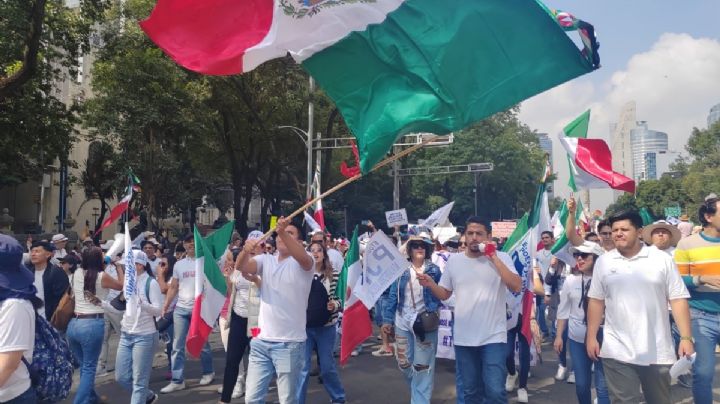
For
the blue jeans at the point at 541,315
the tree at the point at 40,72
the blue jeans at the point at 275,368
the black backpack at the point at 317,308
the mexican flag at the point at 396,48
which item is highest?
the tree at the point at 40,72

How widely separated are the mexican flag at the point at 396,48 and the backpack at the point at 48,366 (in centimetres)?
222

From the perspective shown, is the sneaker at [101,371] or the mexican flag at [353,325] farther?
the sneaker at [101,371]

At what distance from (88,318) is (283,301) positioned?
7.96 feet

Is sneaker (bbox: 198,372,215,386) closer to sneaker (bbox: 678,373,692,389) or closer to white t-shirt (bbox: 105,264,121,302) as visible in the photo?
A: white t-shirt (bbox: 105,264,121,302)

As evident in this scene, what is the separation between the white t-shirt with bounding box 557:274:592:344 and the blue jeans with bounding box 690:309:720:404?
89 centimetres

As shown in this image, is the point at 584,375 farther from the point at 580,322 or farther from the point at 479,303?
the point at 479,303

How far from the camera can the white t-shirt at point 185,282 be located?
24.6 ft

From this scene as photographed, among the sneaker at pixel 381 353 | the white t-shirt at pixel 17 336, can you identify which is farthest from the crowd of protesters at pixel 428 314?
the sneaker at pixel 381 353

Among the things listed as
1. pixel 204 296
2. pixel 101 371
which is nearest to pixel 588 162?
pixel 204 296

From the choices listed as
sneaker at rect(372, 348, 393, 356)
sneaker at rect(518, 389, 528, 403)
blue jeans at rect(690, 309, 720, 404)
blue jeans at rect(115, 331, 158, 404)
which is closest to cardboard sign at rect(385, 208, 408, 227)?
sneaker at rect(372, 348, 393, 356)

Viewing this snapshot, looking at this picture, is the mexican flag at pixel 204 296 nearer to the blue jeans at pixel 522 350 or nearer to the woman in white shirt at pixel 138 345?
the woman in white shirt at pixel 138 345

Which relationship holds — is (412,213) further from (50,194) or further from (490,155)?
(50,194)

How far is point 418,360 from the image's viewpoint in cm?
551

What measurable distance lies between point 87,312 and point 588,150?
18.2ft
